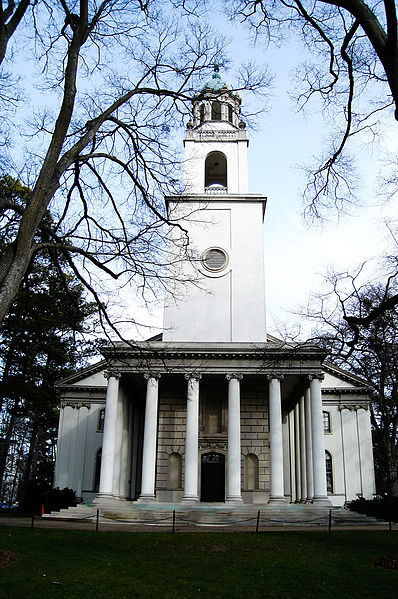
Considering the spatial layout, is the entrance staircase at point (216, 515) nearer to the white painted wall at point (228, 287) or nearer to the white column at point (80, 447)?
the white painted wall at point (228, 287)

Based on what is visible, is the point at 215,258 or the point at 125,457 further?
the point at 215,258

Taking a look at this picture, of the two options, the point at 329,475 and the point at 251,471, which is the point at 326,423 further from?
the point at 251,471

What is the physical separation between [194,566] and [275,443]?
16295 mm

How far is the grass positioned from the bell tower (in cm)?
1507

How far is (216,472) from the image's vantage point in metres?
32.6

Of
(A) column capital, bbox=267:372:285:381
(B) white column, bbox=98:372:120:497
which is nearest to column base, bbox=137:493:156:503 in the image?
(B) white column, bbox=98:372:120:497

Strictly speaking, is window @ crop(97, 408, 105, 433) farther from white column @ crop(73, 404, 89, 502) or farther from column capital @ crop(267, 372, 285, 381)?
column capital @ crop(267, 372, 285, 381)

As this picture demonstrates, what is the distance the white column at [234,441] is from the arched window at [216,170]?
13969 mm

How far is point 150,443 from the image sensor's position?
29.9m

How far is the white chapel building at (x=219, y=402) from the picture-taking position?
2994 cm

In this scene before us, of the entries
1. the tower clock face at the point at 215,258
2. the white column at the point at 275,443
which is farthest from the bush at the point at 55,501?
the tower clock face at the point at 215,258

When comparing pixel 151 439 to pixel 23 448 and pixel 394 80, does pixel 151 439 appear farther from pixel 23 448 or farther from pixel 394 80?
pixel 23 448

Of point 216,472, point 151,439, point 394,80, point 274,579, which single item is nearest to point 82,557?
point 274,579

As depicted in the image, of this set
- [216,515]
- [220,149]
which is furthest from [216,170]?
[216,515]
